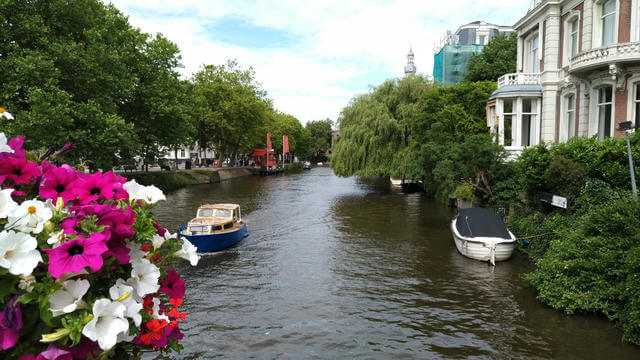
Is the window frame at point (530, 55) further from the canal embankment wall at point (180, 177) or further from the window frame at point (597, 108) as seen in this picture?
the canal embankment wall at point (180, 177)

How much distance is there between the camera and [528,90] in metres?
25.0

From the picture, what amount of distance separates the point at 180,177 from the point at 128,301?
5044 cm

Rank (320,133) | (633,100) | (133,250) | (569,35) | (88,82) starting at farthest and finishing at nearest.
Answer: (320,133) → (88,82) → (569,35) → (633,100) → (133,250)

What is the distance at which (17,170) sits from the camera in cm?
293

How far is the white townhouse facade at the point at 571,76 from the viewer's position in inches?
737

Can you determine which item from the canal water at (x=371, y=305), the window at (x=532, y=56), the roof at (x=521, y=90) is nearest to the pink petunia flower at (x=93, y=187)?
the canal water at (x=371, y=305)

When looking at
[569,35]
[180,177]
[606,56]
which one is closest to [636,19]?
[606,56]

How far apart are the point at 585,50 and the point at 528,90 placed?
18.1 feet

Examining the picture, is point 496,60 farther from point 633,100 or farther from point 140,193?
point 140,193

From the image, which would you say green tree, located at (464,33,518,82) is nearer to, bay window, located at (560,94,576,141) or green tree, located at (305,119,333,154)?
bay window, located at (560,94,576,141)

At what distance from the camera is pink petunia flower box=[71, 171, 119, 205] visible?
284cm

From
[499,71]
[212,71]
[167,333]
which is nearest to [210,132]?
[212,71]

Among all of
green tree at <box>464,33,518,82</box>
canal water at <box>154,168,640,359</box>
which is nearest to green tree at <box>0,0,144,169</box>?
canal water at <box>154,168,640,359</box>

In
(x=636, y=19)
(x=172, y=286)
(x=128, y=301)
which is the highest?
(x=636, y=19)
